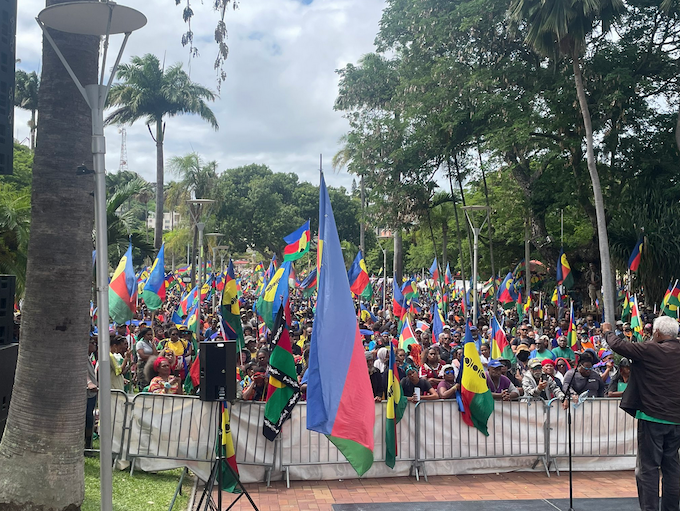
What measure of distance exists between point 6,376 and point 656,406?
233 inches

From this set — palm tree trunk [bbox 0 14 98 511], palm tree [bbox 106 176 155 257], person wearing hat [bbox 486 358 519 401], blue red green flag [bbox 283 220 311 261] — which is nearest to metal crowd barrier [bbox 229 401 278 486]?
palm tree trunk [bbox 0 14 98 511]

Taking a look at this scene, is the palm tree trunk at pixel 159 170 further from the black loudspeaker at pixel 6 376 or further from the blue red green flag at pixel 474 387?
the black loudspeaker at pixel 6 376

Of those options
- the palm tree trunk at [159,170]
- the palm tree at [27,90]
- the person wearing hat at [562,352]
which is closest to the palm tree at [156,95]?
the palm tree trunk at [159,170]

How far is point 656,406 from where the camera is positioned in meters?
5.79

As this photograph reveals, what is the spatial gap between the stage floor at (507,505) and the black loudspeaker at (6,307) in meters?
3.79

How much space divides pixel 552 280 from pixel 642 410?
2751 centimetres

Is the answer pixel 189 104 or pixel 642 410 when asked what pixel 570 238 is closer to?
pixel 189 104

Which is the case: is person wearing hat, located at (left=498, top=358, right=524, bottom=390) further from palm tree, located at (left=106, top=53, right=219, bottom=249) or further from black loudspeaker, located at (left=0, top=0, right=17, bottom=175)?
palm tree, located at (left=106, top=53, right=219, bottom=249)

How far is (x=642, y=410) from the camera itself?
589 cm

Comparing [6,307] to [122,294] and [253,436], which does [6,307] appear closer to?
[253,436]

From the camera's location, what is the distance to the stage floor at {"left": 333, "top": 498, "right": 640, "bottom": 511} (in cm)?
720

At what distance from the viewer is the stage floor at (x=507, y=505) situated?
7.20m

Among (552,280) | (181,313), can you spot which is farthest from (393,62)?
(181,313)

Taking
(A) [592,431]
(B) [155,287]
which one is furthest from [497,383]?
(B) [155,287]
